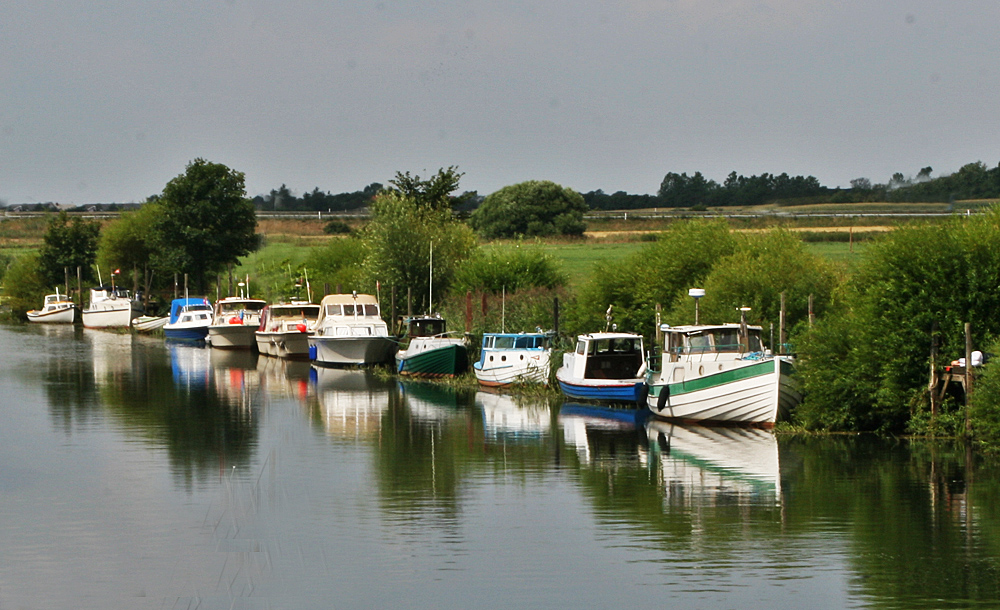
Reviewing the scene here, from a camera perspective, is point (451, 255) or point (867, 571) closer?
point (867, 571)

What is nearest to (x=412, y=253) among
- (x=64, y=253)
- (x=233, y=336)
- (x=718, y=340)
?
(x=233, y=336)

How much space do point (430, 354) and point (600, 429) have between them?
15269mm

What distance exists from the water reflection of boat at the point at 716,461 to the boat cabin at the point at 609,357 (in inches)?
144

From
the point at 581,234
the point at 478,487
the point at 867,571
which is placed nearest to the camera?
the point at 867,571

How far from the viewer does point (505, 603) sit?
15.3m

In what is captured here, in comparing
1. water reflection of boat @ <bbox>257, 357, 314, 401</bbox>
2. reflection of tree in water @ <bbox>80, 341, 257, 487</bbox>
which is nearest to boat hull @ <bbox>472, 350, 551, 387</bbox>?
water reflection of boat @ <bbox>257, 357, 314, 401</bbox>

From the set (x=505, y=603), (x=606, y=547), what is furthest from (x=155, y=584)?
(x=606, y=547)

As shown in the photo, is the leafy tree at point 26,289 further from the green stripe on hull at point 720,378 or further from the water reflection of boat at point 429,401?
the green stripe on hull at point 720,378

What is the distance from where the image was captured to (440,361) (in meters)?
45.8

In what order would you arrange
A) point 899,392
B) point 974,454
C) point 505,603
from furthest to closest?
point 899,392 → point 974,454 → point 505,603

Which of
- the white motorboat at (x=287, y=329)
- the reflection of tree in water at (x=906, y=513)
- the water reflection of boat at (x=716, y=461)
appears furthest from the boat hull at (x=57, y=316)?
the reflection of tree in water at (x=906, y=513)

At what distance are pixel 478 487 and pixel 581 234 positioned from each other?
7609 centimetres

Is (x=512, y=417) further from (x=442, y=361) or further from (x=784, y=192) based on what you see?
(x=784, y=192)

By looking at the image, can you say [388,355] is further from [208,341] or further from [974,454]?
[974,454]
